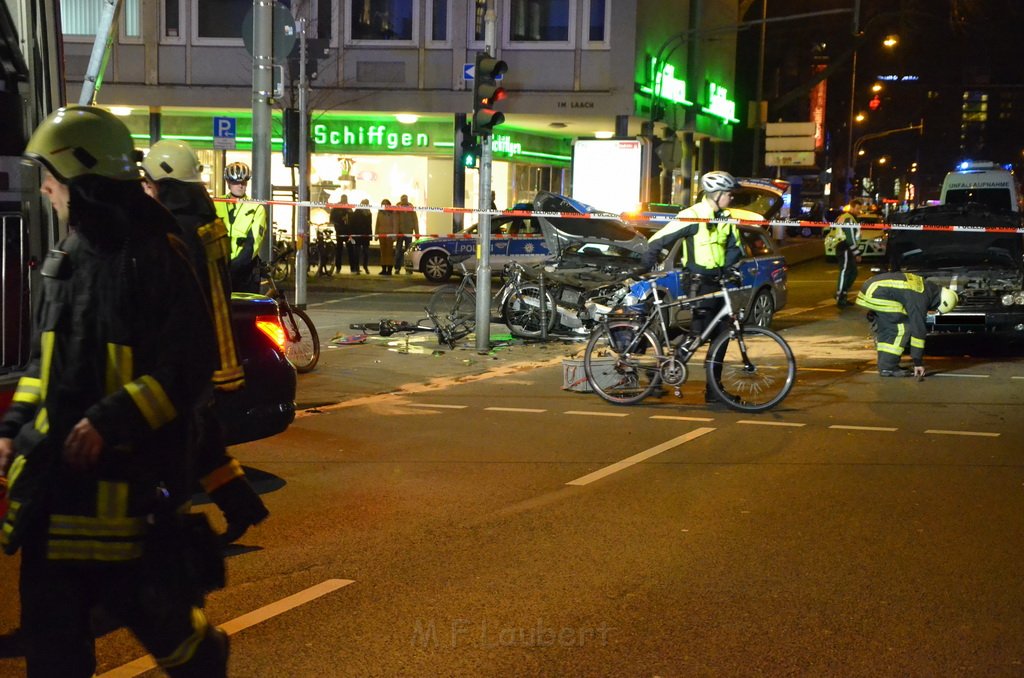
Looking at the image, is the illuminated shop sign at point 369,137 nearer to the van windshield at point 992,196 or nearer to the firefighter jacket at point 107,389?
the van windshield at point 992,196

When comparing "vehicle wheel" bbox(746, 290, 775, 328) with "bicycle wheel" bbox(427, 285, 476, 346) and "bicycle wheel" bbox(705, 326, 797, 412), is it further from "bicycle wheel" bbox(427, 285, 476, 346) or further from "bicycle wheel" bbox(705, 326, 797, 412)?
"bicycle wheel" bbox(705, 326, 797, 412)

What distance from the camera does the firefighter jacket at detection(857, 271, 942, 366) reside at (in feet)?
39.7

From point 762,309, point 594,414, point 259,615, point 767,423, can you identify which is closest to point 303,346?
point 594,414

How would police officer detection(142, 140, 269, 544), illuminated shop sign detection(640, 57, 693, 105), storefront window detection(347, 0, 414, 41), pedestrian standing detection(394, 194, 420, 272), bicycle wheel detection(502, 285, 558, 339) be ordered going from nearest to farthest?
police officer detection(142, 140, 269, 544) → bicycle wheel detection(502, 285, 558, 339) → pedestrian standing detection(394, 194, 420, 272) → illuminated shop sign detection(640, 57, 693, 105) → storefront window detection(347, 0, 414, 41)

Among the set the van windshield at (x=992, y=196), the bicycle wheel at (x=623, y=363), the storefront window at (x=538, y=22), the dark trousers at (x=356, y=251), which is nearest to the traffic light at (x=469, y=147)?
the bicycle wheel at (x=623, y=363)

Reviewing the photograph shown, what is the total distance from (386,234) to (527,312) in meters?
12.9

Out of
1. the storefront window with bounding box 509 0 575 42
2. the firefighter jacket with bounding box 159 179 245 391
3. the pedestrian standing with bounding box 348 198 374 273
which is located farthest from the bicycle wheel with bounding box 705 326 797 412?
the storefront window with bounding box 509 0 575 42

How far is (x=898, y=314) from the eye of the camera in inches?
476

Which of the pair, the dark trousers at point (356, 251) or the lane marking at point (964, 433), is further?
Result: the dark trousers at point (356, 251)

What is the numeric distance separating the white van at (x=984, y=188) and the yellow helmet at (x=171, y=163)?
30567 millimetres

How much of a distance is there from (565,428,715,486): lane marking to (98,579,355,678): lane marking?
2.41 meters

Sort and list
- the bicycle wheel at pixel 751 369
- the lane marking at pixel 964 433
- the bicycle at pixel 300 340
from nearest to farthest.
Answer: the lane marking at pixel 964 433 → the bicycle wheel at pixel 751 369 → the bicycle at pixel 300 340

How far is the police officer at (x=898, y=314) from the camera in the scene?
39.7 feet

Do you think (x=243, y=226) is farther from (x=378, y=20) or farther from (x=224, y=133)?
(x=378, y=20)
